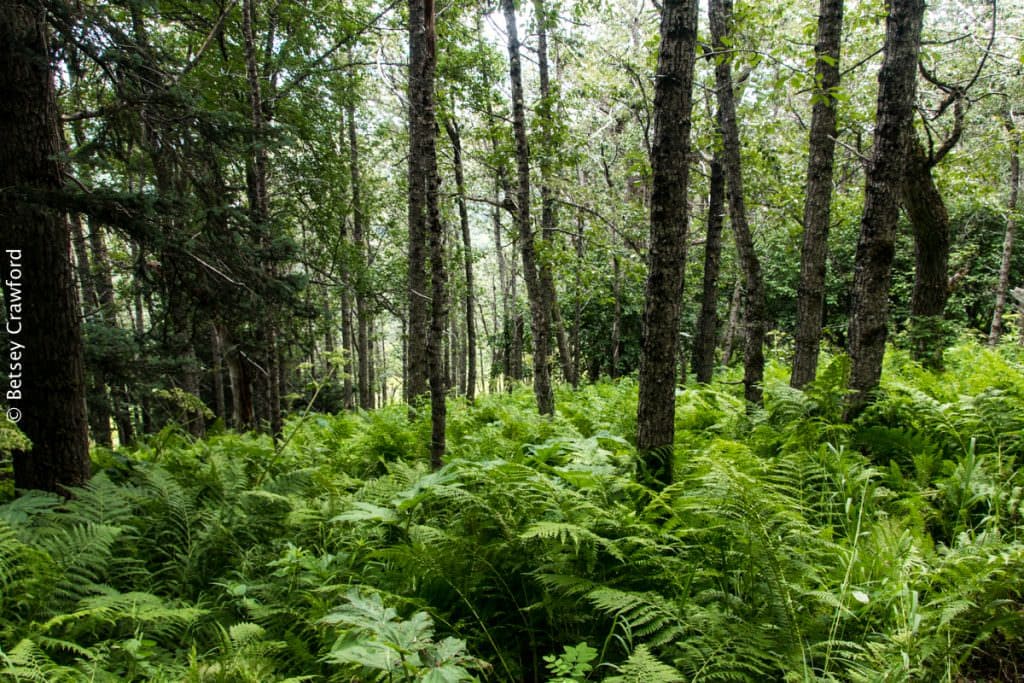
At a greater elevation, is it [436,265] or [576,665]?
[436,265]

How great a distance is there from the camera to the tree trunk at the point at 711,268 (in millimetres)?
8469

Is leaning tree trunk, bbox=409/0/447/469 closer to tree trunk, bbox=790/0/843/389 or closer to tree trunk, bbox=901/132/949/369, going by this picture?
tree trunk, bbox=790/0/843/389

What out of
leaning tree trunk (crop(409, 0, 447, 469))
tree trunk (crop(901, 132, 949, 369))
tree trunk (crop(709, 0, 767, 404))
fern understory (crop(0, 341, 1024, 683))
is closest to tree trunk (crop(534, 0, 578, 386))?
tree trunk (crop(709, 0, 767, 404))

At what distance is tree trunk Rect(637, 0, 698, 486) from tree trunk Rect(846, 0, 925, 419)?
2.26 m

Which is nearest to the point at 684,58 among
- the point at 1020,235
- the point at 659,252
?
the point at 659,252

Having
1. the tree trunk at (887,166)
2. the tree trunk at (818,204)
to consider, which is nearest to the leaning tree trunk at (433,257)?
the tree trunk at (887,166)

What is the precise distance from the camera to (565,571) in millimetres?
2615

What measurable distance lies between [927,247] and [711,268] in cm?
307

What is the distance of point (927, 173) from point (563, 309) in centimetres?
1359

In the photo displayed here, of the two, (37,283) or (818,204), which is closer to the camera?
(37,283)

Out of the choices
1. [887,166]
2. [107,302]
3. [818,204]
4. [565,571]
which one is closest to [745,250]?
[818,204]

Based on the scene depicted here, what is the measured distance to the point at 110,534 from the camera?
132 inches

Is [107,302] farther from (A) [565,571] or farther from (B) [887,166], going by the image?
(B) [887,166]

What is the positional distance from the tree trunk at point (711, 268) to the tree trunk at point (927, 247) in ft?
8.43
